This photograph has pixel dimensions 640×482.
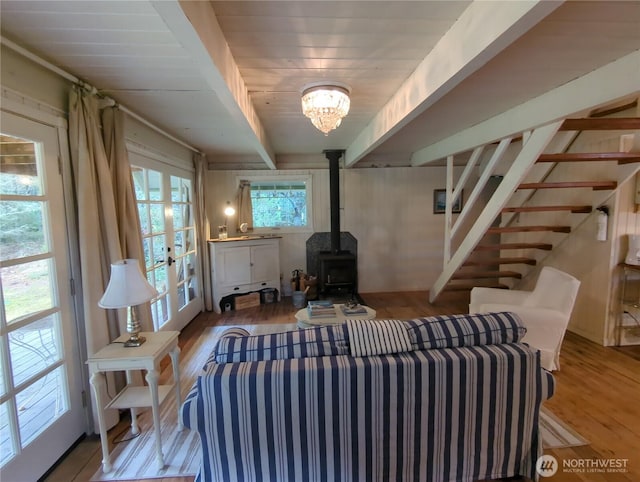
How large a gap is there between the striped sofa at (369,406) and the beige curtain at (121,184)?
1.27 metres

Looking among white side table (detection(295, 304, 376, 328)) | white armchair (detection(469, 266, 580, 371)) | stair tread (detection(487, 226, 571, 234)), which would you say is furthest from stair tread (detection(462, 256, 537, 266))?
white side table (detection(295, 304, 376, 328))

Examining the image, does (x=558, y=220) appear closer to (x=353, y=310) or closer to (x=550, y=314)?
(x=550, y=314)

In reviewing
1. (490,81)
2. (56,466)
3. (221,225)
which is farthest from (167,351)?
(221,225)

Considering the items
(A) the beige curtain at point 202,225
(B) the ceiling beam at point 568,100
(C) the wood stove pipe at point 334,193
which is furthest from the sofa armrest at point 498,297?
(A) the beige curtain at point 202,225

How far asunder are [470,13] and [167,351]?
92.2 inches

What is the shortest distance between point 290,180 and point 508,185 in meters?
3.03

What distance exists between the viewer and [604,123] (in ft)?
7.09

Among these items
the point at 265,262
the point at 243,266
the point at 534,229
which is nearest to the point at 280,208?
the point at 265,262

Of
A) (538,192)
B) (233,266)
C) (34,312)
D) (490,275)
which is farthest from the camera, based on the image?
(233,266)

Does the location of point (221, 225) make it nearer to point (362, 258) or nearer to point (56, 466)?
point (362, 258)

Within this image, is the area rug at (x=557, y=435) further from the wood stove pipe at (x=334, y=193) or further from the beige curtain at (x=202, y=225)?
the beige curtain at (x=202, y=225)

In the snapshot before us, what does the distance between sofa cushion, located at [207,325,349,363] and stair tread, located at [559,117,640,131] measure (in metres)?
2.33

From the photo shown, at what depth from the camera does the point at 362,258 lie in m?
4.91

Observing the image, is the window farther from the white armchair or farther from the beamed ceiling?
the white armchair
